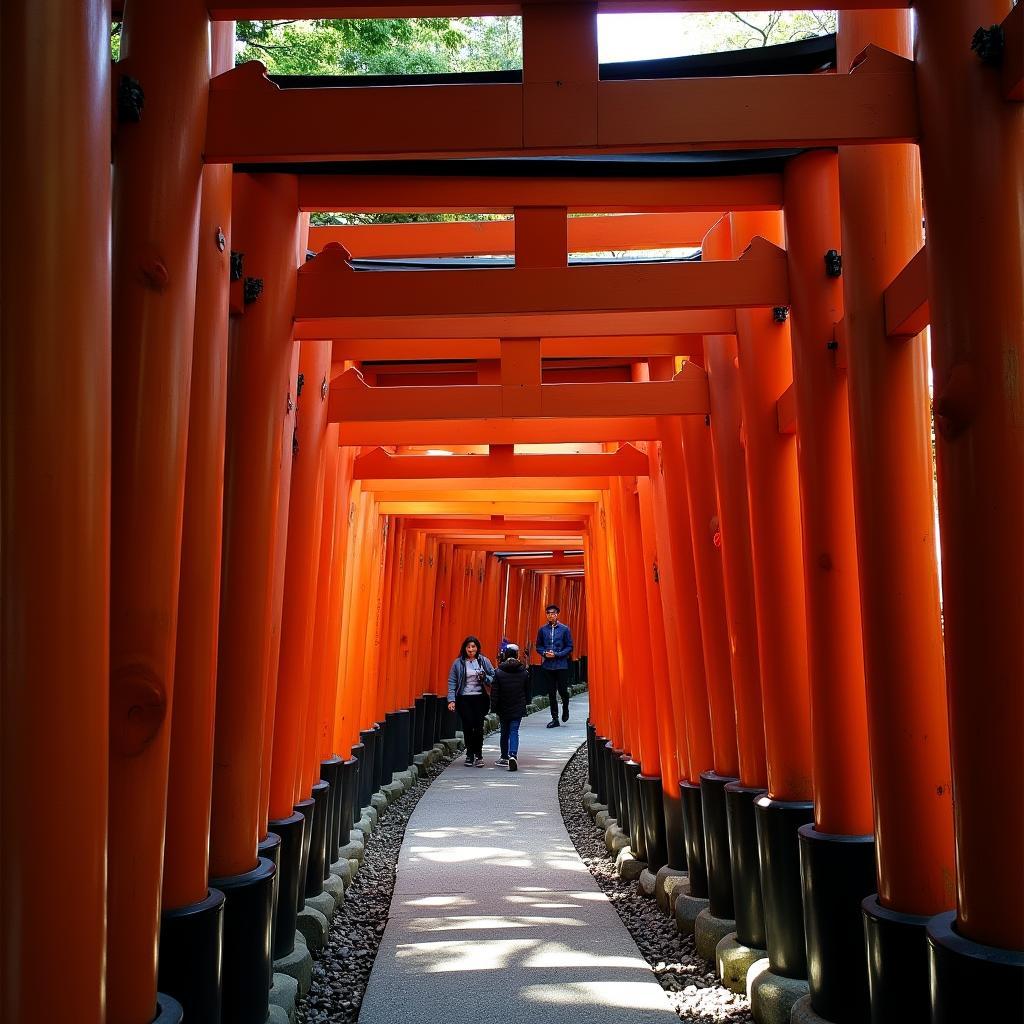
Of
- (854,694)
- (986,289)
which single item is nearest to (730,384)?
(854,694)

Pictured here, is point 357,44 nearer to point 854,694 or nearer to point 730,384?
point 730,384

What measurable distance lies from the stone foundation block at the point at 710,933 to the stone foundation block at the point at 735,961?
0.22 metres

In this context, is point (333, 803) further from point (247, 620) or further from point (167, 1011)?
point (167, 1011)

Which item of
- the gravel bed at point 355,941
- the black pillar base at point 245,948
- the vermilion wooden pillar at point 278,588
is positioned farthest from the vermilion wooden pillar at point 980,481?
the gravel bed at point 355,941

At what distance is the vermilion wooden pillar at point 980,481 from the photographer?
8.77ft

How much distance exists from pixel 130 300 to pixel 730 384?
3457mm

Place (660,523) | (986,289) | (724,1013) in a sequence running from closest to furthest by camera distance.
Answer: (986,289) < (724,1013) < (660,523)

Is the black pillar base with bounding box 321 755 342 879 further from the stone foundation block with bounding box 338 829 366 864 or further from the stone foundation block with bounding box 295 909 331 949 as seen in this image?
the stone foundation block with bounding box 295 909 331 949

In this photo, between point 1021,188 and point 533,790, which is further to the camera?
point 533,790

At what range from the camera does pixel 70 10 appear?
7.49ft

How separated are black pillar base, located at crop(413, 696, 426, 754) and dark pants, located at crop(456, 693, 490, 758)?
1.76 feet

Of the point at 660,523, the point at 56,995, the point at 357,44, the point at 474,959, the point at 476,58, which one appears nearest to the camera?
the point at 56,995

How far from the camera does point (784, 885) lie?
14.5 feet

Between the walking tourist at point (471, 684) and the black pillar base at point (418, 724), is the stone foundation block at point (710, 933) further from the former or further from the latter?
the black pillar base at point (418, 724)
